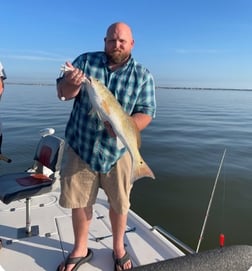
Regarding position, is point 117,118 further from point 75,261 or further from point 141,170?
point 75,261

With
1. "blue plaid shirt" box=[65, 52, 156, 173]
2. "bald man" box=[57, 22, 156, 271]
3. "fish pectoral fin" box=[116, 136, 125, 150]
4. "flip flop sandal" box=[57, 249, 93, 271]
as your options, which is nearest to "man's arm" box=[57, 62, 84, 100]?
"bald man" box=[57, 22, 156, 271]

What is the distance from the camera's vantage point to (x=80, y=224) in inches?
117

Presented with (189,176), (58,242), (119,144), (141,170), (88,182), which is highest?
(119,144)

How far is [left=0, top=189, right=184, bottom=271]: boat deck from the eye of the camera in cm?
316

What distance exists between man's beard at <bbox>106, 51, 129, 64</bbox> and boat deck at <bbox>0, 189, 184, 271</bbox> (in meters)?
1.97

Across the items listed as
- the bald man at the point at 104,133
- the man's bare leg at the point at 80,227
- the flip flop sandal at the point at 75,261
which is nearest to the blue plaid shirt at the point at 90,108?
the bald man at the point at 104,133

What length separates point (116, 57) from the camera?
105 inches

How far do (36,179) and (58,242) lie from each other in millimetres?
842

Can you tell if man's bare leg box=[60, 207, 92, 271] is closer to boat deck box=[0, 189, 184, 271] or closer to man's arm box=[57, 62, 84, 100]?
boat deck box=[0, 189, 184, 271]

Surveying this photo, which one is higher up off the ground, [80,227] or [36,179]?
[36,179]

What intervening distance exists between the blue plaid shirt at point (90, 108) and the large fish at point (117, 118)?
19 cm

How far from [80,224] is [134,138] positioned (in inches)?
39.9

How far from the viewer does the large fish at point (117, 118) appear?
96.3 inches

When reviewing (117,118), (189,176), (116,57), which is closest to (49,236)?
(117,118)
